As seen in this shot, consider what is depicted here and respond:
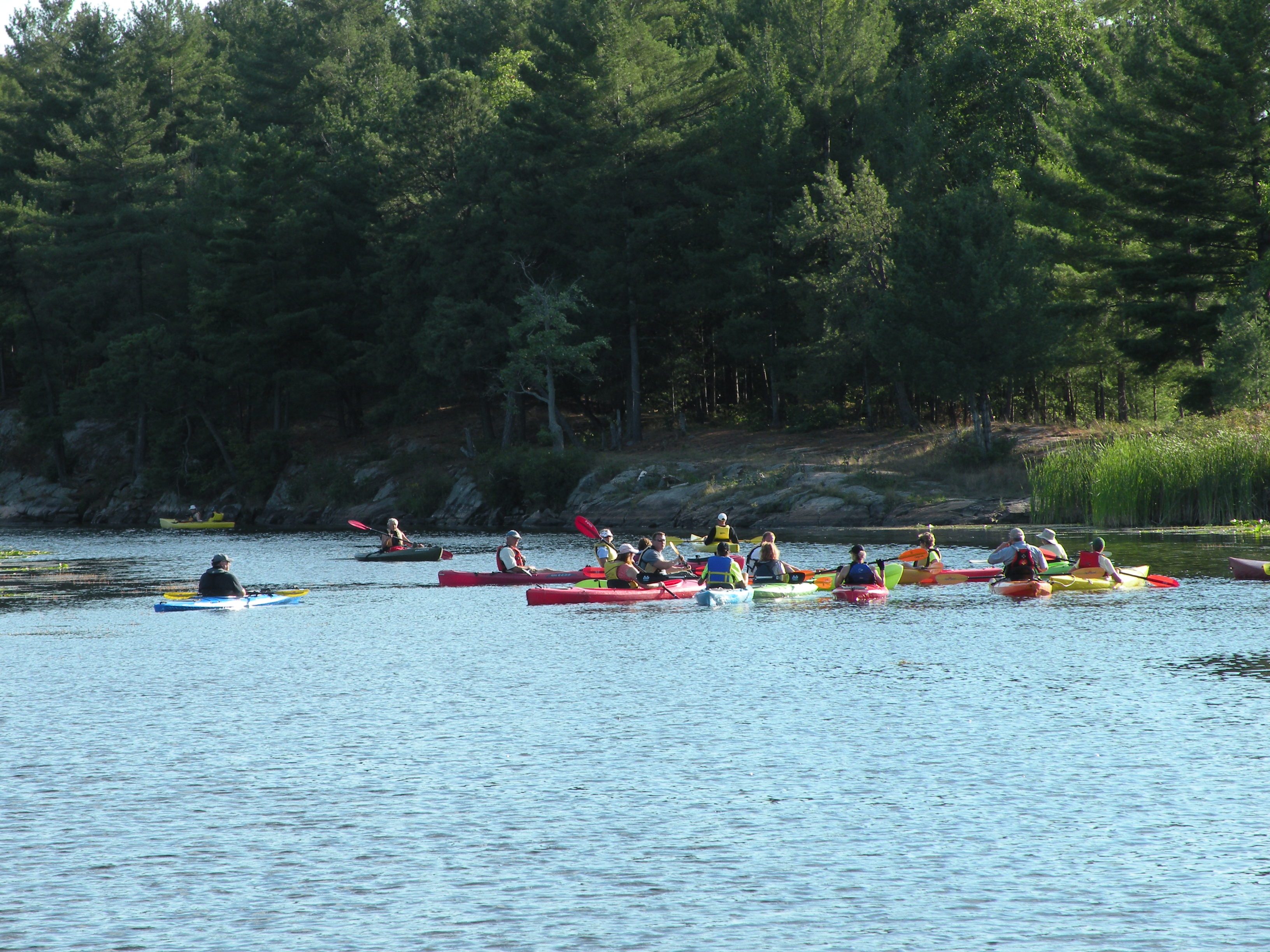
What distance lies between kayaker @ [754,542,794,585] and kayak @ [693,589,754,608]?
0.63 m

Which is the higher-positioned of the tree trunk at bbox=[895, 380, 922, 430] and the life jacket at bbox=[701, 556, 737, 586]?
the tree trunk at bbox=[895, 380, 922, 430]

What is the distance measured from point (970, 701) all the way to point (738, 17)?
64.4m

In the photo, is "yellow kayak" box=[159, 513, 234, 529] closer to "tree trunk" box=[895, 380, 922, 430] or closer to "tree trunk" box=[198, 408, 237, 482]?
"tree trunk" box=[198, 408, 237, 482]

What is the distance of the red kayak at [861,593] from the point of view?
2717 cm

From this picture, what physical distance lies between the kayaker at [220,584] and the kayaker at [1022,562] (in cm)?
1592

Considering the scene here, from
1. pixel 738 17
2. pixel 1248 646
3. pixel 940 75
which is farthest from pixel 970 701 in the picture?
pixel 738 17

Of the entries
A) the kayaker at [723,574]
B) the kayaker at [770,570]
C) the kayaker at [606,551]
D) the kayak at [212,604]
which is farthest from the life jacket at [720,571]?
the kayak at [212,604]

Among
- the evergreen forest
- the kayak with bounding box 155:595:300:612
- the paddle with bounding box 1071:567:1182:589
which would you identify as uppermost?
the evergreen forest

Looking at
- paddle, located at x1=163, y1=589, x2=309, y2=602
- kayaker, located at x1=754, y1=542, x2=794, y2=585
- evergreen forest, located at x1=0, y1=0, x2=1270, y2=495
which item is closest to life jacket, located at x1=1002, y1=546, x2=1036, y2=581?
kayaker, located at x1=754, y1=542, x2=794, y2=585

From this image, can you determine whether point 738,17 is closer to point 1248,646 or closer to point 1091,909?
point 1248,646

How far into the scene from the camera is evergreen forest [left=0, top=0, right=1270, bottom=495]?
5003cm

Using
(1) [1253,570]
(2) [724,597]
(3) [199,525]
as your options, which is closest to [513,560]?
(2) [724,597]

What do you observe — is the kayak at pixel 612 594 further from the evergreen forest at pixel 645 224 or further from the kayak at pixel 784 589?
the evergreen forest at pixel 645 224

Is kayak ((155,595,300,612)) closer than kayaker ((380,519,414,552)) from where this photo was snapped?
Yes
